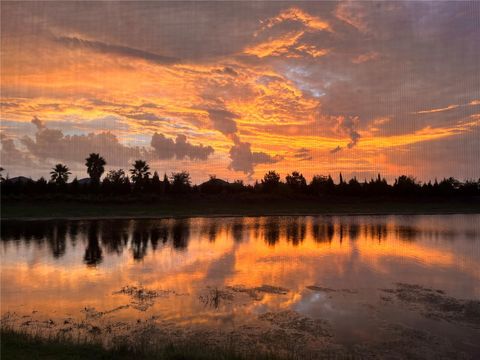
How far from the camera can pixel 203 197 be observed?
10494cm

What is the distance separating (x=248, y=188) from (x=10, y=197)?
68.6 metres

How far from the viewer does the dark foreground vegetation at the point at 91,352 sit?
10539mm

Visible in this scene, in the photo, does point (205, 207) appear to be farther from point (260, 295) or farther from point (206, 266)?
point (260, 295)

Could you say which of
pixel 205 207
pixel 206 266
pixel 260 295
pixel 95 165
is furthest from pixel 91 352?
pixel 95 165

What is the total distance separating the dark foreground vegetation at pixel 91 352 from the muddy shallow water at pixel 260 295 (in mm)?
1527

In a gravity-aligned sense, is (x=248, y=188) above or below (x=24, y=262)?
above

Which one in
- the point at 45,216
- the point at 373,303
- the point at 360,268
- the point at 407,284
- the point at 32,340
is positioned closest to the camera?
the point at 32,340

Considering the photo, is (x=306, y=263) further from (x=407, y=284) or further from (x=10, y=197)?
(x=10, y=197)

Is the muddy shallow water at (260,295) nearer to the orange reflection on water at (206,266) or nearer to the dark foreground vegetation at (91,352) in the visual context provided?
the orange reflection on water at (206,266)

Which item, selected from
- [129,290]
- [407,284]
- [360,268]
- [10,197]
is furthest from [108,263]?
[10,197]

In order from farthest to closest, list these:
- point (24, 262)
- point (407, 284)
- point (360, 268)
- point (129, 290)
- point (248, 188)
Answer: point (248, 188) → point (24, 262) → point (360, 268) → point (407, 284) → point (129, 290)

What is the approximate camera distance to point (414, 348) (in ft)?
43.3

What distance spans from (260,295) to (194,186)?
106m

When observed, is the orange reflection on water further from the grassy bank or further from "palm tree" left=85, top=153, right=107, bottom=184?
"palm tree" left=85, top=153, right=107, bottom=184
